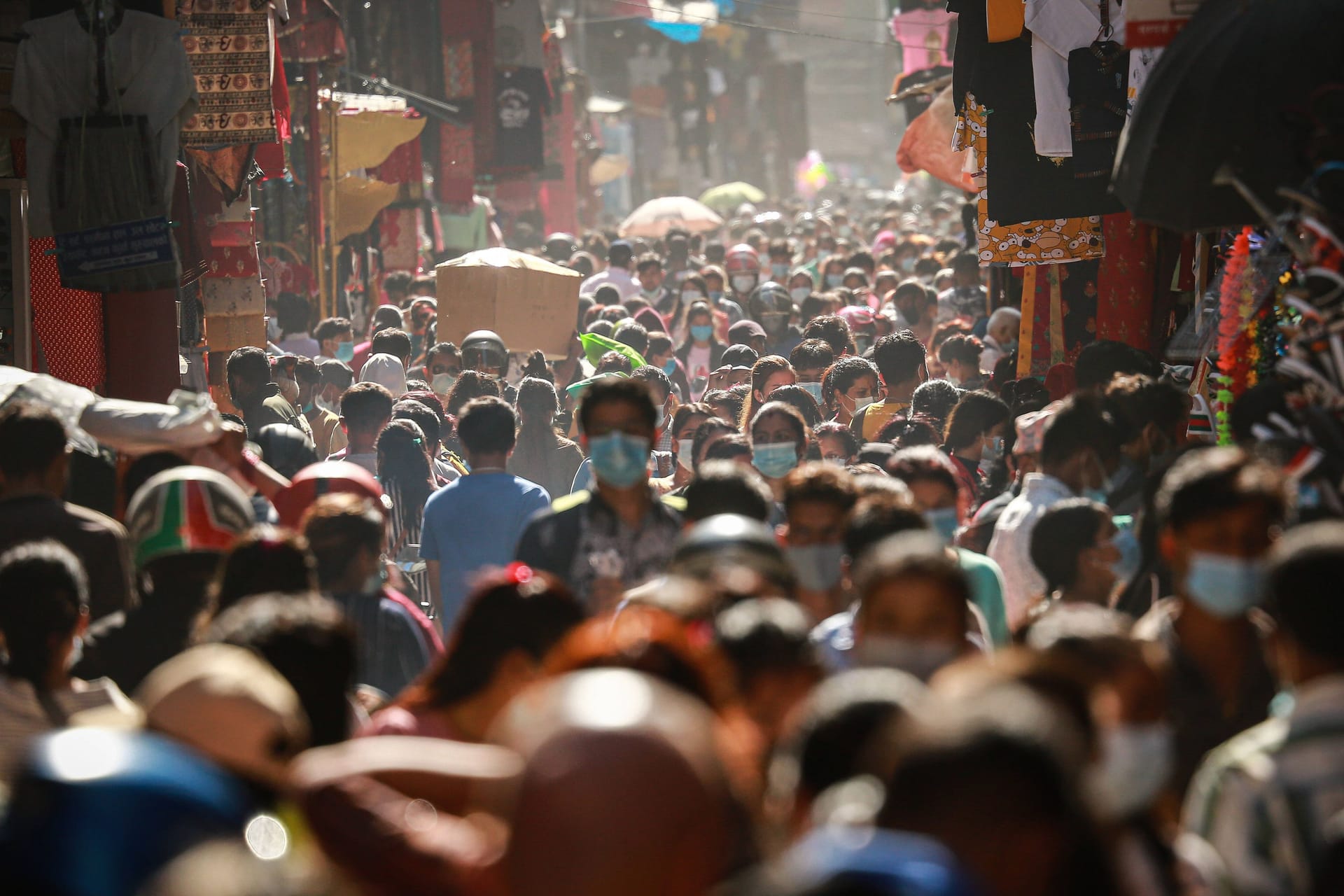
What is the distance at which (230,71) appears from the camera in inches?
418

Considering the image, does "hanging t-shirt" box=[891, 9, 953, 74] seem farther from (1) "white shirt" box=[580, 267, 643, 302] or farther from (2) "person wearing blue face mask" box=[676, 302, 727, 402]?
(2) "person wearing blue face mask" box=[676, 302, 727, 402]

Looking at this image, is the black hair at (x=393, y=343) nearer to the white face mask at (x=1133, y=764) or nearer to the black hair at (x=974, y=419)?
the black hair at (x=974, y=419)

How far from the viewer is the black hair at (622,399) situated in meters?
5.24

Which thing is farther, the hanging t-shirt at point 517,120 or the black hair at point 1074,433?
the hanging t-shirt at point 517,120

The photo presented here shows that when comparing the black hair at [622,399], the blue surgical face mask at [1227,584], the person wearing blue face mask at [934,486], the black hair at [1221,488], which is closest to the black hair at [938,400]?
the person wearing blue face mask at [934,486]

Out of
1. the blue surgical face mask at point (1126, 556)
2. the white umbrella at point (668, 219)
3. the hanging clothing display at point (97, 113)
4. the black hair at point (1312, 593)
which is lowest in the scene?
the white umbrella at point (668, 219)

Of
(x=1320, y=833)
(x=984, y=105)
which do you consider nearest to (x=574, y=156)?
(x=984, y=105)

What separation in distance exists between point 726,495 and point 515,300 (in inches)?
320

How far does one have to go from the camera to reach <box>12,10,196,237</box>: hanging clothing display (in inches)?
326

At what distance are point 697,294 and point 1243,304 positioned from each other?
1049 cm

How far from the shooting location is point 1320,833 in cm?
278

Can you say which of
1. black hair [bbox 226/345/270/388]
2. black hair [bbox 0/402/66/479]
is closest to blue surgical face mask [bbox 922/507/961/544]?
black hair [bbox 0/402/66/479]

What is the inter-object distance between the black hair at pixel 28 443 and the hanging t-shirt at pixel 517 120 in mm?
20262

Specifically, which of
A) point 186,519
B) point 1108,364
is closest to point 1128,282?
point 1108,364
